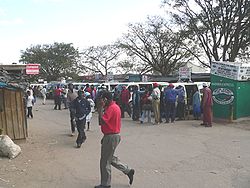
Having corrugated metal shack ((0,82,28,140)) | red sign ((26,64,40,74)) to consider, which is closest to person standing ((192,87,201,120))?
red sign ((26,64,40,74))

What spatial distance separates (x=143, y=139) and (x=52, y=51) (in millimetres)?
58556

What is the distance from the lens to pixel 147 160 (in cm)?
797

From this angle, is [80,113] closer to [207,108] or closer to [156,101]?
[156,101]

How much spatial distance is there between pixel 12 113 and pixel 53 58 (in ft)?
187

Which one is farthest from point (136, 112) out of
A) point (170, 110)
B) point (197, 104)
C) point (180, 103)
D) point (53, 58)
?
point (53, 58)

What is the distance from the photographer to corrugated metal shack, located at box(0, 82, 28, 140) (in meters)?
10.2

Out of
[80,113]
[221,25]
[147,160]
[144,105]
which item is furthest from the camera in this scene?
[221,25]

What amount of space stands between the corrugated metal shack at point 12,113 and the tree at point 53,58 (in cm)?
5428

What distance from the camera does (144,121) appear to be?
15297mm

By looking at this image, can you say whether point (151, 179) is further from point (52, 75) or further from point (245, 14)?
point (52, 75)

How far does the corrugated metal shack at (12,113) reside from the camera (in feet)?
33.5

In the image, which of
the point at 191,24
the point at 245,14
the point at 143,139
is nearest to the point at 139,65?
the point at 191,24

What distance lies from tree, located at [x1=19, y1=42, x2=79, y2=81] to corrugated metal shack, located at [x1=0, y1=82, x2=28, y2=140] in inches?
2137

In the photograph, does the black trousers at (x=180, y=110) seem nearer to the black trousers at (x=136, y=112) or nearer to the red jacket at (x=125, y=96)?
the black trousers at (x=136, y=112)
